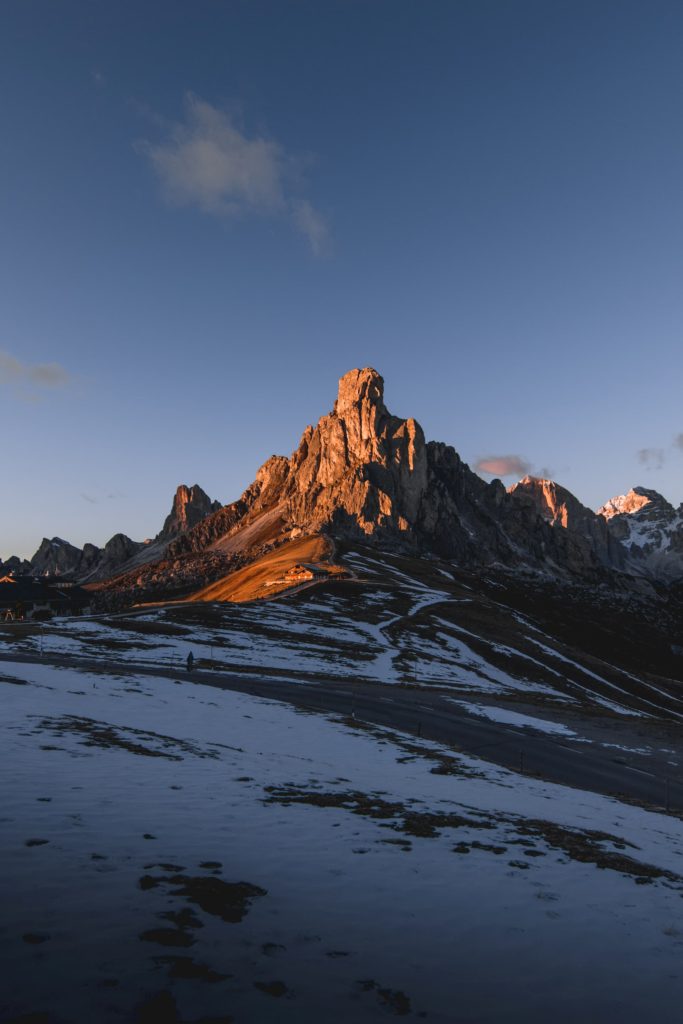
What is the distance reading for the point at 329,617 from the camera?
7356cm

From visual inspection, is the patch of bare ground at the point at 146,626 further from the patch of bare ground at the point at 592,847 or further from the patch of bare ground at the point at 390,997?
the patch of bare ground at the point at 390,997

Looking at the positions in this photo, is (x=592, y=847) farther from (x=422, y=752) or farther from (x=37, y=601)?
(x=37, y=601)

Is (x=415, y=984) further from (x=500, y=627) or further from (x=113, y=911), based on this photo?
(x=500, y=627)

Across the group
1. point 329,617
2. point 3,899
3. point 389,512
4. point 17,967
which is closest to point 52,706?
point 3,899

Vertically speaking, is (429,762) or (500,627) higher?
(500,627)

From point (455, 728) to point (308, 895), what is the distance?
79.6 ft

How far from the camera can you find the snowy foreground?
6.27 meters

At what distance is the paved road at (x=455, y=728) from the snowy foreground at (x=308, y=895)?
5965mm

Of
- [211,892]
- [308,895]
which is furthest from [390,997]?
[211,892]

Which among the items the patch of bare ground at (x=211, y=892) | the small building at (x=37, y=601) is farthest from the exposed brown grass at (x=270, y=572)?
the patch of bare ground at (x=211, y=892)

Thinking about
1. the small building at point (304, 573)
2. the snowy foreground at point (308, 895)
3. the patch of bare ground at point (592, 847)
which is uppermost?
the small building at point (304, 573)

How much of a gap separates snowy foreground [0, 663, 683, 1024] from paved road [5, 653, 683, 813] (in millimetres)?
5965

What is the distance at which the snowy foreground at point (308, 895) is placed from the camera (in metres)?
6.27

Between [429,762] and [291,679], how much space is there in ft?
70.9
